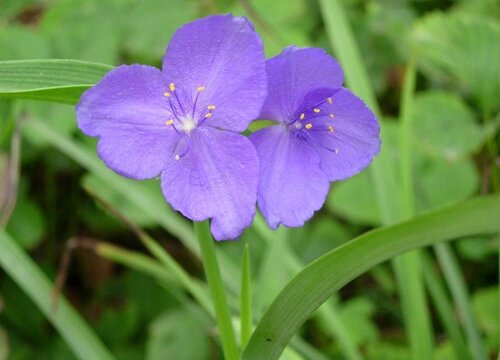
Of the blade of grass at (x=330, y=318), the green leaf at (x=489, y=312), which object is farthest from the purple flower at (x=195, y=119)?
the green leaf at (x=489, y=312)

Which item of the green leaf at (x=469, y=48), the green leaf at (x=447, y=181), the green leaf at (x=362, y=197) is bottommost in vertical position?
the green leaf at (x=362, y=197)

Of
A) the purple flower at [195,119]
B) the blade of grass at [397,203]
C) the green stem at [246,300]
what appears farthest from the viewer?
the blade of grass at [397,203]

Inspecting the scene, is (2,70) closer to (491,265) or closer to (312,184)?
(312,184)

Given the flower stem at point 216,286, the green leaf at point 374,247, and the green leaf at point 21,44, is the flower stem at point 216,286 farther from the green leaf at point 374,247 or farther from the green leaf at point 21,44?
the green leaf at point 21,44

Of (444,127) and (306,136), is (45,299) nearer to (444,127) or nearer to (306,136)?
(306,136)

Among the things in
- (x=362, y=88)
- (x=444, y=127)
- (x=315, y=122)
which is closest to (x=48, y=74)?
(x=315, y=122)

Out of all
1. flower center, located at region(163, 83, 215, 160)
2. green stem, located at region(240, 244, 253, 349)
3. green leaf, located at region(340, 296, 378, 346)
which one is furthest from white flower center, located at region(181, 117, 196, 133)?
green leaf, located at region(340, 296, 378, 346)

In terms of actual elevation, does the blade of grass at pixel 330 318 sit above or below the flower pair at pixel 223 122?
above
